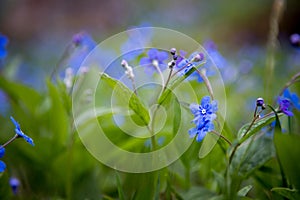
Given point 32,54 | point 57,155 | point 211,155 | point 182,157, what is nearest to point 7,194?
point 57,155

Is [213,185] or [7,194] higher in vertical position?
→ [7,194]

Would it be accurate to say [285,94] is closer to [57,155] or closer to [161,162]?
[161,162]

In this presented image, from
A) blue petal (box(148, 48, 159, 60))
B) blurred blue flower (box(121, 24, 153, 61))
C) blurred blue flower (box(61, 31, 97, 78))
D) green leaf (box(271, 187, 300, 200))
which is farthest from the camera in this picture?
blurred blue flower (box(121, 24, 153, 61))

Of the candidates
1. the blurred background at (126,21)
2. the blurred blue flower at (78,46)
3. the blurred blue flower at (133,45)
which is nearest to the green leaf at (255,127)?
the blurred blue flower at (133,45)

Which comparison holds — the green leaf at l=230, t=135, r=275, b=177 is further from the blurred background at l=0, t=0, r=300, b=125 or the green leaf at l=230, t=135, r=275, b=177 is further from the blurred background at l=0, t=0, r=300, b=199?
the blurred background at l=0, t=0, r=300, b=125

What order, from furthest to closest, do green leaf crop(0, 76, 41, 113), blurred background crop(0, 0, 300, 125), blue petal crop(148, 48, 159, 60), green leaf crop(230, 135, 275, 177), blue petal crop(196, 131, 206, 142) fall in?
blurred background crop(0, 0, 300, 125)
green leaf crop(0, 76, 41, 113)
blue petal crop(148, 48, 159, 60)
green leaf crop(230, 135, 275, 177)
blue petal crop(196, 131, 206, 142)

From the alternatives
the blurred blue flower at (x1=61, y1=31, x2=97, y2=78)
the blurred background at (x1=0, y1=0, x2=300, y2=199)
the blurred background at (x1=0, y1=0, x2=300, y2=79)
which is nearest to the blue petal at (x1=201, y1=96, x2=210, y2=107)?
the blurred background at (x1=0, y1=0, x2=300, y2=199)

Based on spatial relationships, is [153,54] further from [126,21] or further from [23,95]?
[126,21]
